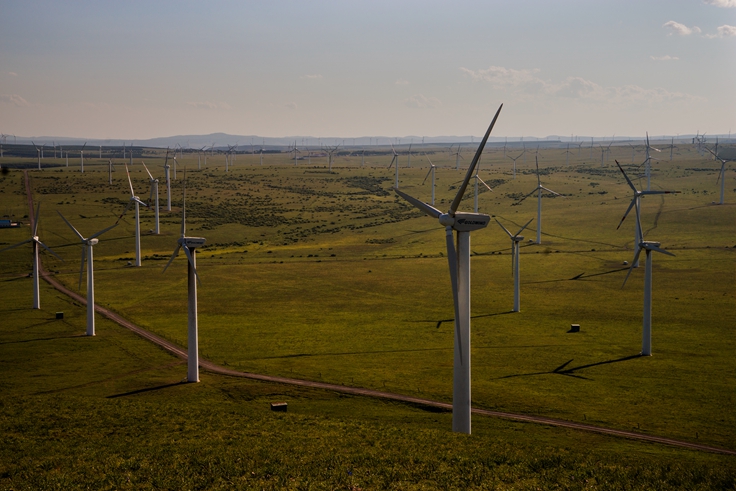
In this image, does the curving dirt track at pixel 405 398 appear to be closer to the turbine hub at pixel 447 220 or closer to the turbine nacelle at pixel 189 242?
the turbine nacelle at pixel 189 242

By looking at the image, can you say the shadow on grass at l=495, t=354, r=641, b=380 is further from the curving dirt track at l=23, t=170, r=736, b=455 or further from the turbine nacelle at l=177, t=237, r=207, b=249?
the turbine nacelle at l=177, t=237, r=207, b=249

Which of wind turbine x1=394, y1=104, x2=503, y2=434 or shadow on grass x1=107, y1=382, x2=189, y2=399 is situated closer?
wind turbine x1=394, y1=104, x2=503, y2=434

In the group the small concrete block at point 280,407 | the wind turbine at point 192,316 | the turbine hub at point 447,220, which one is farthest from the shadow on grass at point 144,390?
the turbine hub at point 447,220

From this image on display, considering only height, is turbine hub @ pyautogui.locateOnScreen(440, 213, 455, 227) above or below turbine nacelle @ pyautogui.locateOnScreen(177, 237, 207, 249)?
above

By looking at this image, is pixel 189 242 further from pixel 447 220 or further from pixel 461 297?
pixel 461 297

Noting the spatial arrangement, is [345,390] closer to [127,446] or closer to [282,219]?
[127,446]

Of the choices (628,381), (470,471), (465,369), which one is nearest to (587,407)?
(628,381)

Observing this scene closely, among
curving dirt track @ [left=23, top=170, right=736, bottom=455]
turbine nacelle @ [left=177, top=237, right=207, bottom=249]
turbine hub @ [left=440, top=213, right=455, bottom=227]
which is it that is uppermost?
turbine hub @ [left=440, top=213, right=455, bottom=227]

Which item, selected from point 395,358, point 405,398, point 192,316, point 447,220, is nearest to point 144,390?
point 192,316

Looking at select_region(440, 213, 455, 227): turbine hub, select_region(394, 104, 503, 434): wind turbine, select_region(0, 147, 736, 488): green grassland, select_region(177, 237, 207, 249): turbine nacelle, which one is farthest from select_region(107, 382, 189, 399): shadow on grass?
select_region(440, 213, 455, 227): turbine hub

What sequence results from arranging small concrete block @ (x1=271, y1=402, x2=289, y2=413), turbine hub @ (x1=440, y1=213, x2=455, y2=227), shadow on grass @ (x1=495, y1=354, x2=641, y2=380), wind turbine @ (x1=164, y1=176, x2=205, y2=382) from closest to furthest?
turbine hub @ (x1=440, y1=213, x2=455, y2=227), small concrete block @ (x1=271, y1=402, x2=289, y2=413), wind turbine @ (x1=164, y1=176, x2=205, y2=382), shadow on grass @ (x1=495, y1=354, x2=641, y2=380)
